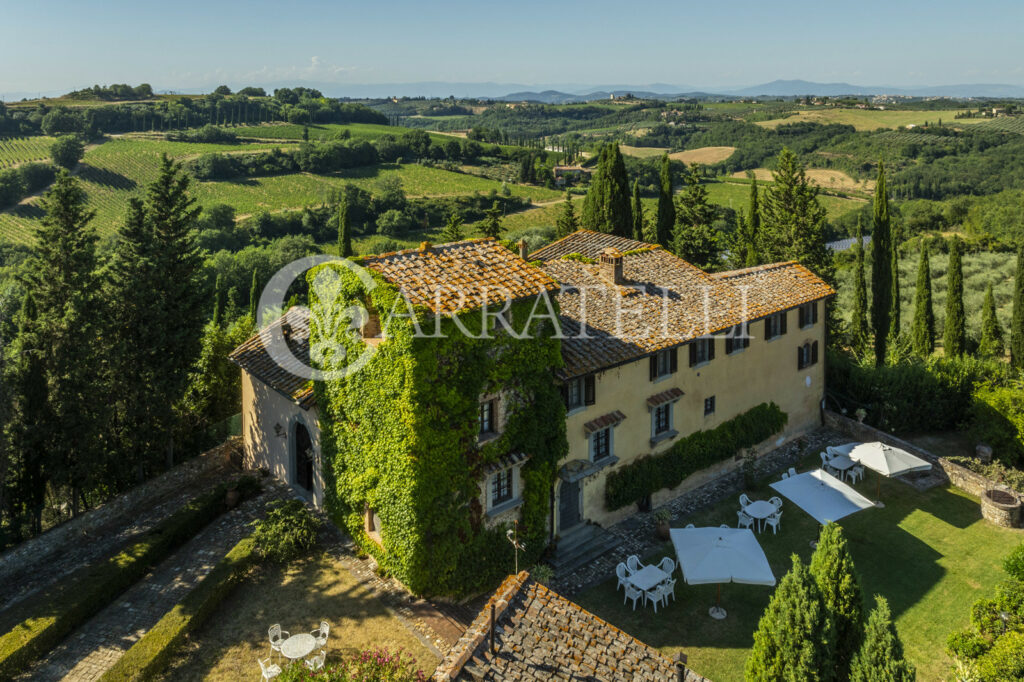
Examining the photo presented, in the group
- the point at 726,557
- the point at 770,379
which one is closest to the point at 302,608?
the point at 726,557

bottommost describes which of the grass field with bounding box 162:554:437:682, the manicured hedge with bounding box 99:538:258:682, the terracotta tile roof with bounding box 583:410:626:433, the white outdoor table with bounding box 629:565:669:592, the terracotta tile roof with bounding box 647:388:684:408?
the grass field with bounding box 162:554:437:682

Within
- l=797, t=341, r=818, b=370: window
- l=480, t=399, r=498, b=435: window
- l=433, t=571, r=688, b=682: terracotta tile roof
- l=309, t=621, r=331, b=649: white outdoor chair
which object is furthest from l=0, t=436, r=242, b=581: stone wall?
l=797, t=341, r=818, b=370: window

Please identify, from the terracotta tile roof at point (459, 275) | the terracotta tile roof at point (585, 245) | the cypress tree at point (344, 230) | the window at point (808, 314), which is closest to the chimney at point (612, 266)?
the terracotta tile roof at point (459, 275)

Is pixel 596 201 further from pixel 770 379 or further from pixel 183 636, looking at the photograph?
pixel 183 636

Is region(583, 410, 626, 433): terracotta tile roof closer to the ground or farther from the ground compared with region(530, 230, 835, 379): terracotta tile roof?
closer to the ground

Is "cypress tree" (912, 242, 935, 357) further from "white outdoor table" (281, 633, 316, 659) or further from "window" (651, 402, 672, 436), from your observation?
"white outdoor table" (281, 633, 316, 659)
